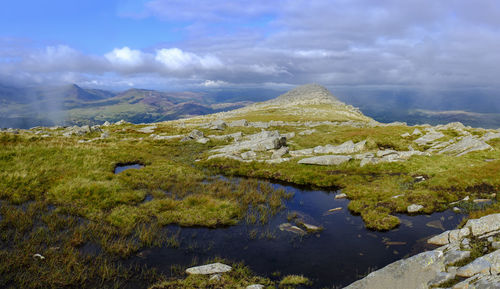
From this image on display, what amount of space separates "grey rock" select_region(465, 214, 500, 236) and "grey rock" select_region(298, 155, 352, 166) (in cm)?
2060

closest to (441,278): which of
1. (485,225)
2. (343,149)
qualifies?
(485,225)

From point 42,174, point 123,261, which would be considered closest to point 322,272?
point 123,261

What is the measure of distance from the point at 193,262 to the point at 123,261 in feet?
12.2

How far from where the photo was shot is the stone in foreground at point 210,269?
40.6 feet

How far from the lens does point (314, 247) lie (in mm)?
15570

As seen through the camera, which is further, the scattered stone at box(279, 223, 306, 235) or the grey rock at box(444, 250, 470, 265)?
the scattered stone at box(279, 223, 306, 235)

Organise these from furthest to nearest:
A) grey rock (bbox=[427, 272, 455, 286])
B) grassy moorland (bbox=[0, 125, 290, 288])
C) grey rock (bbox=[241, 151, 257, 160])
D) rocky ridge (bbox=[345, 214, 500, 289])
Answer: grey rock (bbox=[241, 151, 257, 160]) < grassy moorland (bbox=[0, 125, 290, 288]) < grey rock (bbox=[427, 272, 455, 286]) < rocky ridge (bbox=[345, 214, 500, 289])

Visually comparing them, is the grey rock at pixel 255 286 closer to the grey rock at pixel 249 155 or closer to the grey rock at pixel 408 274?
the grey rock at pixel 408 274

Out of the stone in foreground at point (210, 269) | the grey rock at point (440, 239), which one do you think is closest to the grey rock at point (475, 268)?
the grey rock at point (440, 239)

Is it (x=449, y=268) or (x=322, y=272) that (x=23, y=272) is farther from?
(x=449, y=268)

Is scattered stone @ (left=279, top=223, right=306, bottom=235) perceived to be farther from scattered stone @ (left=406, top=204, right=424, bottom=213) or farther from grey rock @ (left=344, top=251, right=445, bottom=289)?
scattered stone @ (left=406, top=204, right=424, bottom=213)

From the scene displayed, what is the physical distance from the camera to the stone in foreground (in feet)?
40.6

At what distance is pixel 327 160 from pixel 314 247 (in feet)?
68.5

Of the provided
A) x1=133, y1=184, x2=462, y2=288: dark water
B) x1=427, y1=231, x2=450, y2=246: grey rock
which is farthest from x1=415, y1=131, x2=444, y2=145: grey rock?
x1=427, y1=231, x2=450, y2=246: grey rock
